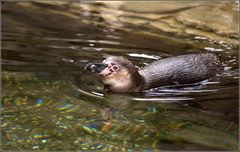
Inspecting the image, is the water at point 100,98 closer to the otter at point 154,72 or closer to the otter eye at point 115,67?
the otter at point 154,72

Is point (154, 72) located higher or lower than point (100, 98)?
higher

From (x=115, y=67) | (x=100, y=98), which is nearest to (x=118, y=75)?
(x=115, y=67)

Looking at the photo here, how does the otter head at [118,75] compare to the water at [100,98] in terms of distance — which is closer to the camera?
the water at [100,98]

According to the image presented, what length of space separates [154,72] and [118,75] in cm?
45

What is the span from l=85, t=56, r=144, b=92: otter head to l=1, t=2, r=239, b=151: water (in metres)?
0.12

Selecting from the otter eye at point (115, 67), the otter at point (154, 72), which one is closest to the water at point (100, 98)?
the otter at point (154, 72)

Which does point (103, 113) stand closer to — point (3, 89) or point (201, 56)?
point (3, 89)

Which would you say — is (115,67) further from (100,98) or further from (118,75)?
(100,98)

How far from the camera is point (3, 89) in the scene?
5.66 m

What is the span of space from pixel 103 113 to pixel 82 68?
4.77 feet

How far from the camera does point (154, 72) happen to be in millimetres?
5996

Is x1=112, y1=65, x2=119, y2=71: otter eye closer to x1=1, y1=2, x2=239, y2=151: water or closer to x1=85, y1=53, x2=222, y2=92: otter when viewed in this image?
x1=85, y1=53, x2=222, y2=92: otter

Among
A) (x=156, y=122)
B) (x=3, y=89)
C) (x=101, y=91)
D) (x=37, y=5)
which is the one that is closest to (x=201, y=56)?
(x=101, y=91)

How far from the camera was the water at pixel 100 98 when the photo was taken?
175 inches
